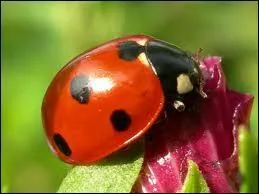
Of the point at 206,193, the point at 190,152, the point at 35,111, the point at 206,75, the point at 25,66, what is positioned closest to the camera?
the point at 206,193

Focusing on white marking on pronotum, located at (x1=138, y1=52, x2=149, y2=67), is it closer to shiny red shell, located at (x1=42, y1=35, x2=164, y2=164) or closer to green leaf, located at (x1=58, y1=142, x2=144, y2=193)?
shiny red shell, located at (x1=42, y1=35, x2=164, y2=164)

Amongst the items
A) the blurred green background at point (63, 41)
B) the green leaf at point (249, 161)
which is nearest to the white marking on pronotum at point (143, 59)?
the green leaf at point (249, 161)

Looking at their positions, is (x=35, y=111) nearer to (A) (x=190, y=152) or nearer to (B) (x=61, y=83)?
(B) (x=61, y=83)

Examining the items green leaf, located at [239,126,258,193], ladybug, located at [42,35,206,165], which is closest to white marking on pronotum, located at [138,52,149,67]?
ladybug, located at [42,35,206,165]

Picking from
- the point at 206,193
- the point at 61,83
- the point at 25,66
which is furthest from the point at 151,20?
the point at 206,193

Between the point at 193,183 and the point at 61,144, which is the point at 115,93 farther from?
the point at 193,183

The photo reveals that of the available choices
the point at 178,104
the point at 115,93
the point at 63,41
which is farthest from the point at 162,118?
the point at 63,41
